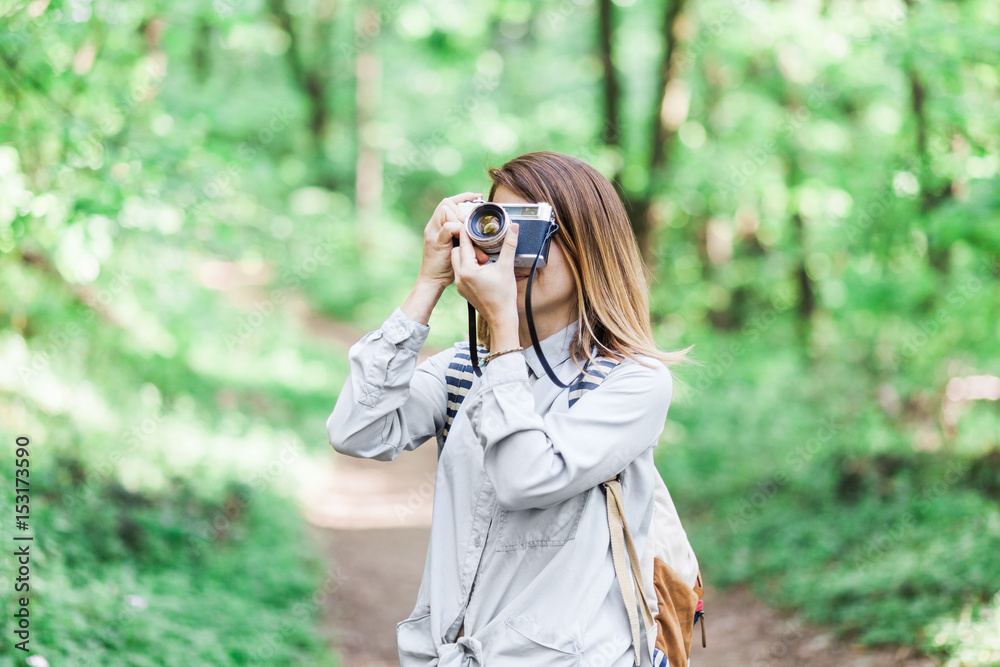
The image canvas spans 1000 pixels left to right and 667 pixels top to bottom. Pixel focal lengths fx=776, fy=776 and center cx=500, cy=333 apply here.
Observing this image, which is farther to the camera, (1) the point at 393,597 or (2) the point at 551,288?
(1) the point at 393,597

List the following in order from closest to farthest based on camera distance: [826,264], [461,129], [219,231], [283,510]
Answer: [219,231] < [283,510] < [826,264] < [461,129]

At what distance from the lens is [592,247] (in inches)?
66.2

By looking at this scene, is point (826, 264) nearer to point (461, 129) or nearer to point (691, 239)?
point (691, 239)

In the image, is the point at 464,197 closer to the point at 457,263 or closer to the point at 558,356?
the point at 457,263

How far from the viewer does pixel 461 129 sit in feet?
48.9

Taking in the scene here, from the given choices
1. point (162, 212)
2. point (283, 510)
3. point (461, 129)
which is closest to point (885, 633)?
point (283, 510)

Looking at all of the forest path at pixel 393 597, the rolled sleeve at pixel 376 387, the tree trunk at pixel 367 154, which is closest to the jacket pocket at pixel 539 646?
the rolled sleeve at pixel 376 387

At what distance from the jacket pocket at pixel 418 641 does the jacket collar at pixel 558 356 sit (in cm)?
57

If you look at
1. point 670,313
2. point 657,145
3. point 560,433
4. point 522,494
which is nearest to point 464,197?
point 560,433

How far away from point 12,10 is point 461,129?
1114 centimetres

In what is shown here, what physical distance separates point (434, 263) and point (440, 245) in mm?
42

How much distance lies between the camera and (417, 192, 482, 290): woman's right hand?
5.56 ft

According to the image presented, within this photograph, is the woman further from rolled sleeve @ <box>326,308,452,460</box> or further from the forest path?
the forest path

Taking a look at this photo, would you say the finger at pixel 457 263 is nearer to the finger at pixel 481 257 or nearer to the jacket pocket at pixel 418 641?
the finger at pixel 481 257
